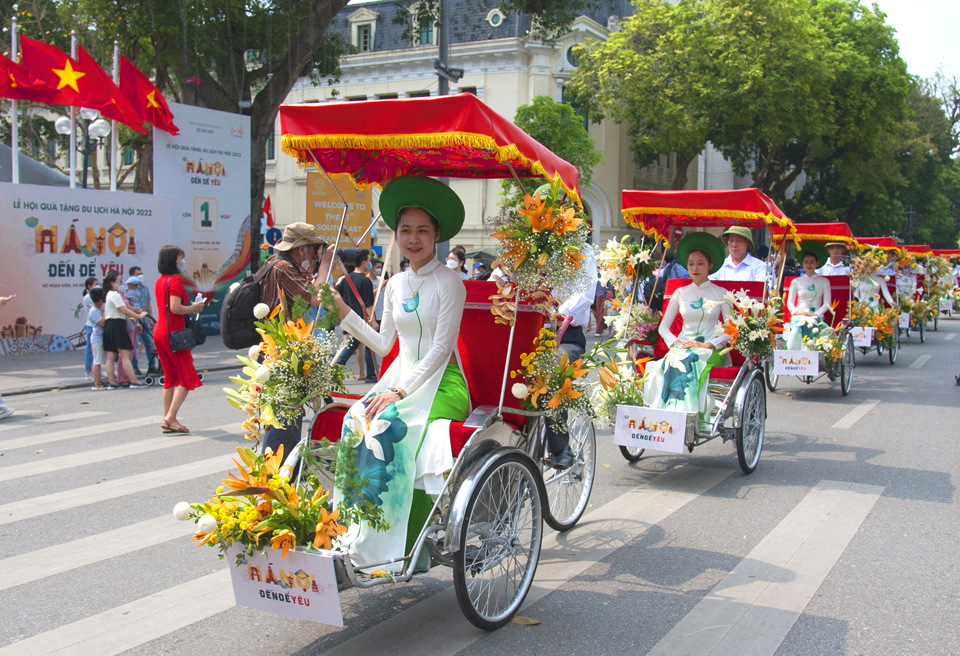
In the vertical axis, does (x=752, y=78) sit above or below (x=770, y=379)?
above

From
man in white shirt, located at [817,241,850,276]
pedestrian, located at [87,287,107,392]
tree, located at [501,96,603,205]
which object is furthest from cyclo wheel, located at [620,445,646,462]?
tree, located at [501,96,603,205]

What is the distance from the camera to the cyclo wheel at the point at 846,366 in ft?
35.8

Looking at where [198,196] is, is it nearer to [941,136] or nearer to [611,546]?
[611,546]

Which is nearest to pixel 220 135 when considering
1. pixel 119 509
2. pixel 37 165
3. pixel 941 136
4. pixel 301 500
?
pixel 37 165

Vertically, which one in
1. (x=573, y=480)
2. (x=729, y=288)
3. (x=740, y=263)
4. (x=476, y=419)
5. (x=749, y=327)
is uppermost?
(x=740, y=263)

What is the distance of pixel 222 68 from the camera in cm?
1850

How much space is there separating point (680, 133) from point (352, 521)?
1088 inches

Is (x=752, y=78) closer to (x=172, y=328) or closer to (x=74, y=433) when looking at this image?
(x=172, y=328)

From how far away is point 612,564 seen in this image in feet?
15.6

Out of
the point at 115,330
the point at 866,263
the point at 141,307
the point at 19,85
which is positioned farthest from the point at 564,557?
the point at 19,85

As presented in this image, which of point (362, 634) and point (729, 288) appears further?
point (729, 288)

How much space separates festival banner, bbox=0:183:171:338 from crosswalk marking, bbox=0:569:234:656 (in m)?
12.4

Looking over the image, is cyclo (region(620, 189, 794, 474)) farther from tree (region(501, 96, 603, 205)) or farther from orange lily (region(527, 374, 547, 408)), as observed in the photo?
tree (region(501, 96, 603, 205))

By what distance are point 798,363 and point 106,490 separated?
26.2 ft
